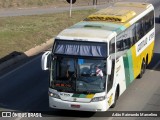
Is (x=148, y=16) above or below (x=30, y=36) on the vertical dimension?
above

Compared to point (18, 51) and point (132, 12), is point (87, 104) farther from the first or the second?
point (18, 51)

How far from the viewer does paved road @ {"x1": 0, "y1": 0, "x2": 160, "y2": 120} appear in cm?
1794

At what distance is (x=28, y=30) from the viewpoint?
33.0m

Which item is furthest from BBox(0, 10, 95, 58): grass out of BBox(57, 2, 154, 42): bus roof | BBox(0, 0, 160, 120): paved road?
BBox(57, 2, 154, 42): bus roof

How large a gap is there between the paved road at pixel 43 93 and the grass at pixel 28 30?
430 cm

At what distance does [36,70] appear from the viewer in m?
23.8

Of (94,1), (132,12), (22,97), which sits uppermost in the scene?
(132,12)

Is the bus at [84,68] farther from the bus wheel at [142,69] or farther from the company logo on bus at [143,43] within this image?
the bus wheel at [142,69]

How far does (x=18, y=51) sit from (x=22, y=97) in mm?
8811

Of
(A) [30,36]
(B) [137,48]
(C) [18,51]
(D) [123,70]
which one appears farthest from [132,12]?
(A) [30,36]

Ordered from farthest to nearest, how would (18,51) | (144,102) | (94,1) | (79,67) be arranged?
1. (94,1)
2. (18,51)
3. (144,102)
4. (79,67)

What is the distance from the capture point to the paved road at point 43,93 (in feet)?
58.9

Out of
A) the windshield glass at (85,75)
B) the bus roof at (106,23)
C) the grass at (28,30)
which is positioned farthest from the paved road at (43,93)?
the grass at (28,30)

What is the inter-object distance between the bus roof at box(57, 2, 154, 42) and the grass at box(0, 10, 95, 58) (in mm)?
8076
